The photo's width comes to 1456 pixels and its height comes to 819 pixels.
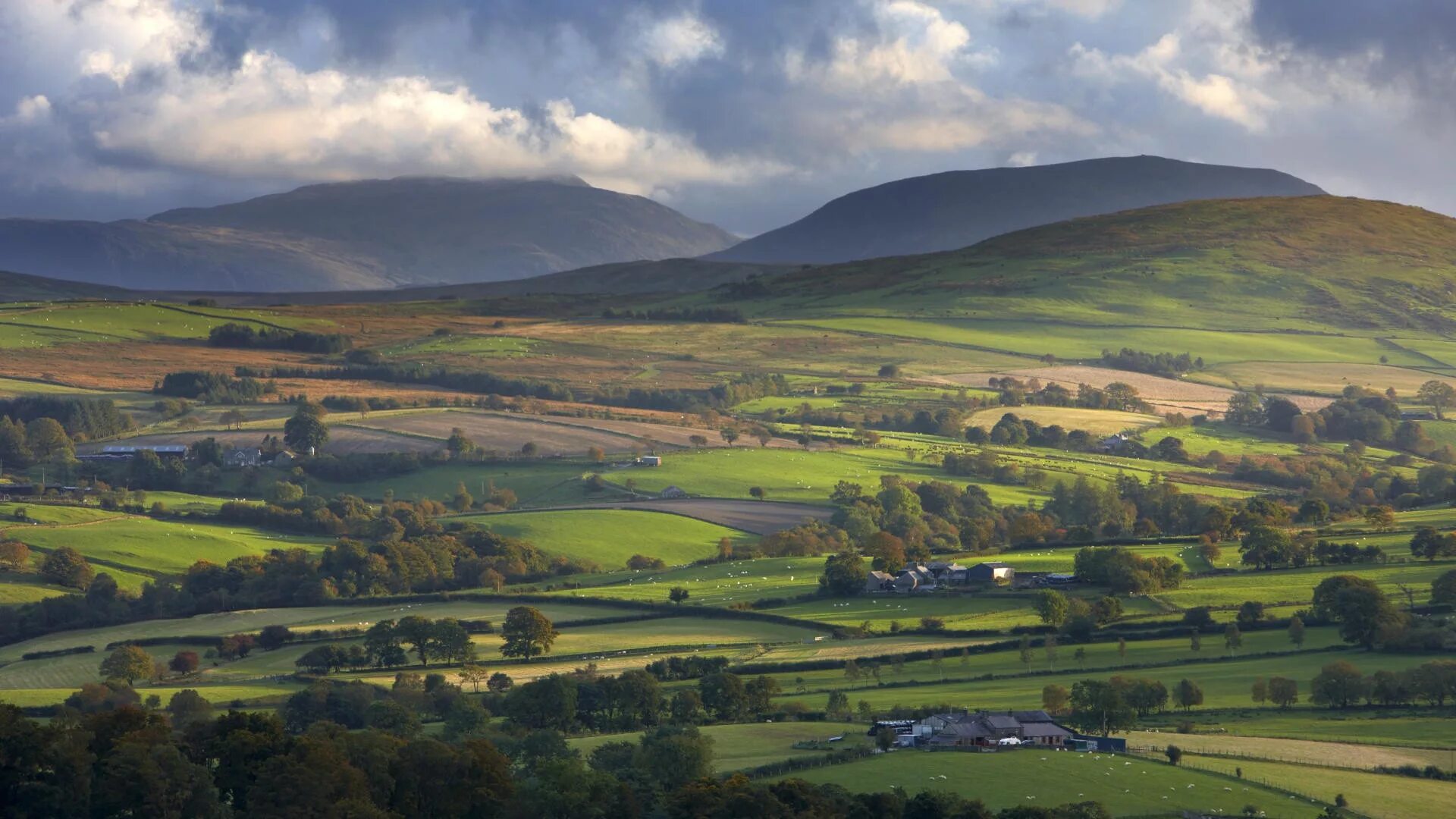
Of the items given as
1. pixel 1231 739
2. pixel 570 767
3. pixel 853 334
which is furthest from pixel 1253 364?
pixel 570 767

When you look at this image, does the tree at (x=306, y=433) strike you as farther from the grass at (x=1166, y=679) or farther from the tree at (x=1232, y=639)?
the tree at (x=1232, y=639)

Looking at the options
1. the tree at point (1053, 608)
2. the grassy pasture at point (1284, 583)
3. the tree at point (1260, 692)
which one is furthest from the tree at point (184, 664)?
the tree at point (1260, 692)

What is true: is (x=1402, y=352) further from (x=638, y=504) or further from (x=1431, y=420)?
(x=638, y=504)

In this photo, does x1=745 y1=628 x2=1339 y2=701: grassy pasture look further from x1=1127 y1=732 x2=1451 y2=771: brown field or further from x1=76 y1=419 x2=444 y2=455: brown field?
x1=76 y1=419 x2=444 y2=455: brown field

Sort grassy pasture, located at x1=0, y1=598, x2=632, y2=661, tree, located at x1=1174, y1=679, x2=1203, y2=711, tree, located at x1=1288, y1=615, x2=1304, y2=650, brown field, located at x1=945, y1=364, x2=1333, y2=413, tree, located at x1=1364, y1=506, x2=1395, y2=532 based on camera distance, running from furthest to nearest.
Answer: brown field, located at x1=945, y1=364, x2=1333, y2=413 < tree, located at x1=1364, y1=506, x2=1395, y2=532 < grassy pasture, located at x1=0, y1=598, x2=632, y2=661 < tree, located at x1=1288, y1=615, x2=1304, y2=650 < tree, located at x1=1174, y1=679, x2=1203, y2=711

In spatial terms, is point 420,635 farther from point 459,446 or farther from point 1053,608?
point 459,446

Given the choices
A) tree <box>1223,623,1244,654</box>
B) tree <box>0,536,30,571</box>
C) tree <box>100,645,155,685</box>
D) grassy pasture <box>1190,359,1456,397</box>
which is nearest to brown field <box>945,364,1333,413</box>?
grassy pasture <box>1190,359,1456,397</box>
